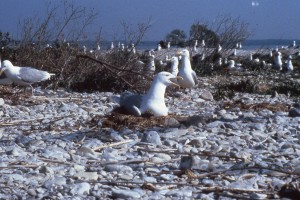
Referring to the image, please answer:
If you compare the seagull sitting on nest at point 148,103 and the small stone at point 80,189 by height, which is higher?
the seagull sitting on nest at point 148,103

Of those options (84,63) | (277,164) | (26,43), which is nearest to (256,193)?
(277,164)

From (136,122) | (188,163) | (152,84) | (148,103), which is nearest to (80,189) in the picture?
(188,163)

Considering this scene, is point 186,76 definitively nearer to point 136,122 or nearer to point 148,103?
point 148,103

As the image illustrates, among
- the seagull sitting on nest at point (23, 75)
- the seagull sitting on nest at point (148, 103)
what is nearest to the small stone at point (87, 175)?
the seagull sitting on nest at point (148, 103)

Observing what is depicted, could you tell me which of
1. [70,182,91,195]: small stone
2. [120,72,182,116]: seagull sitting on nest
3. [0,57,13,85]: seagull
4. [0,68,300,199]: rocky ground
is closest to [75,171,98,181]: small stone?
[0,68,300,199]: rocky ground

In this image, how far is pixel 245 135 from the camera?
20.0 ft

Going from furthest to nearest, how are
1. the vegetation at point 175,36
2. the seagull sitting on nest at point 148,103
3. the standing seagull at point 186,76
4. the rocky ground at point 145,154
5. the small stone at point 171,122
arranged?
the vegetation at point 175,36
the standing seagull at point 186,76
the seagull sitting on nest at point 148,103
the small stone at point 171,122
the rocky ground at point 145,154

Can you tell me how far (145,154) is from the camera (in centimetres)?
513

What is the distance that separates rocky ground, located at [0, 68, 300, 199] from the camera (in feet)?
13.1

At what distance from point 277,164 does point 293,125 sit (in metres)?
2.34

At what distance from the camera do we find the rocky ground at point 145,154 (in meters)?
3.99

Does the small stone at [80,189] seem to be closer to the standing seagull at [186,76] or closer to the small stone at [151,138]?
the small stone at [151,138]

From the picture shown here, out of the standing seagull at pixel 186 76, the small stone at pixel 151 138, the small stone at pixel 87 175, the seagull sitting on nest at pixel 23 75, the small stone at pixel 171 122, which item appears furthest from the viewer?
the standing seagull at pixel 186 76

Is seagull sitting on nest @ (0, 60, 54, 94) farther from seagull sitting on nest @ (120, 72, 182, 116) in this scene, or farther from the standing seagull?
seagull sitting on nest @ (120, 72, 182, 116)
